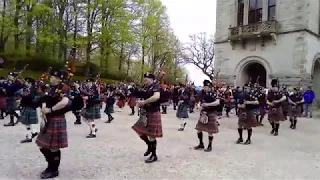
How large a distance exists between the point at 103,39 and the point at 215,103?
20.9 meters

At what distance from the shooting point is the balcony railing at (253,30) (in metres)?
20.0

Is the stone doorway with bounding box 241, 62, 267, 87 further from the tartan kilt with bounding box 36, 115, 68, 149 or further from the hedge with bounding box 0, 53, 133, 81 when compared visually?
the tartan kilt with bounding box 36, 115, 68, 149

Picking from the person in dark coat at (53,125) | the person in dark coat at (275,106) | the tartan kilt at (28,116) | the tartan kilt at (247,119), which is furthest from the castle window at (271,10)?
the person in dark coat at (53,125)

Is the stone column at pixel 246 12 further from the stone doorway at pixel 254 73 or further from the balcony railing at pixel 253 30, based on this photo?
the stone doorway at pixel 254 73

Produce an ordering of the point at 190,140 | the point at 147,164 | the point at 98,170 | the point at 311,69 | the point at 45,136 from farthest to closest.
Answer: 1. the point at 311,69
2. the point at 190,140
3. the point at 147,164
4. the point at 98,170
5. the point at 45,136

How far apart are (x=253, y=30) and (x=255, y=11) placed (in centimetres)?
186

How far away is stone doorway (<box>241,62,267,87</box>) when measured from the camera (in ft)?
72.8

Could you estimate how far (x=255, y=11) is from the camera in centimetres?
2189

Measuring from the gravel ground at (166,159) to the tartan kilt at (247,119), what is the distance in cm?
54

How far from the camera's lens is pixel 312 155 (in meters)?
7.17

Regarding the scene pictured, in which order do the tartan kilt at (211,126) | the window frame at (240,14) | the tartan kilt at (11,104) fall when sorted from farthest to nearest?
1. the window frame at (240,14)
2. the tartan kilt at (11,104)
3. the tartan kilt at (211,126)

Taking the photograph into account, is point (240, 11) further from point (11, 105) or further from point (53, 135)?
point (53, 135)

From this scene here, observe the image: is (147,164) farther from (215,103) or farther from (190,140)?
(190,140)

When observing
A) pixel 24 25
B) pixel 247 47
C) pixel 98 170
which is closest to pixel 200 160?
pixel 98 170
